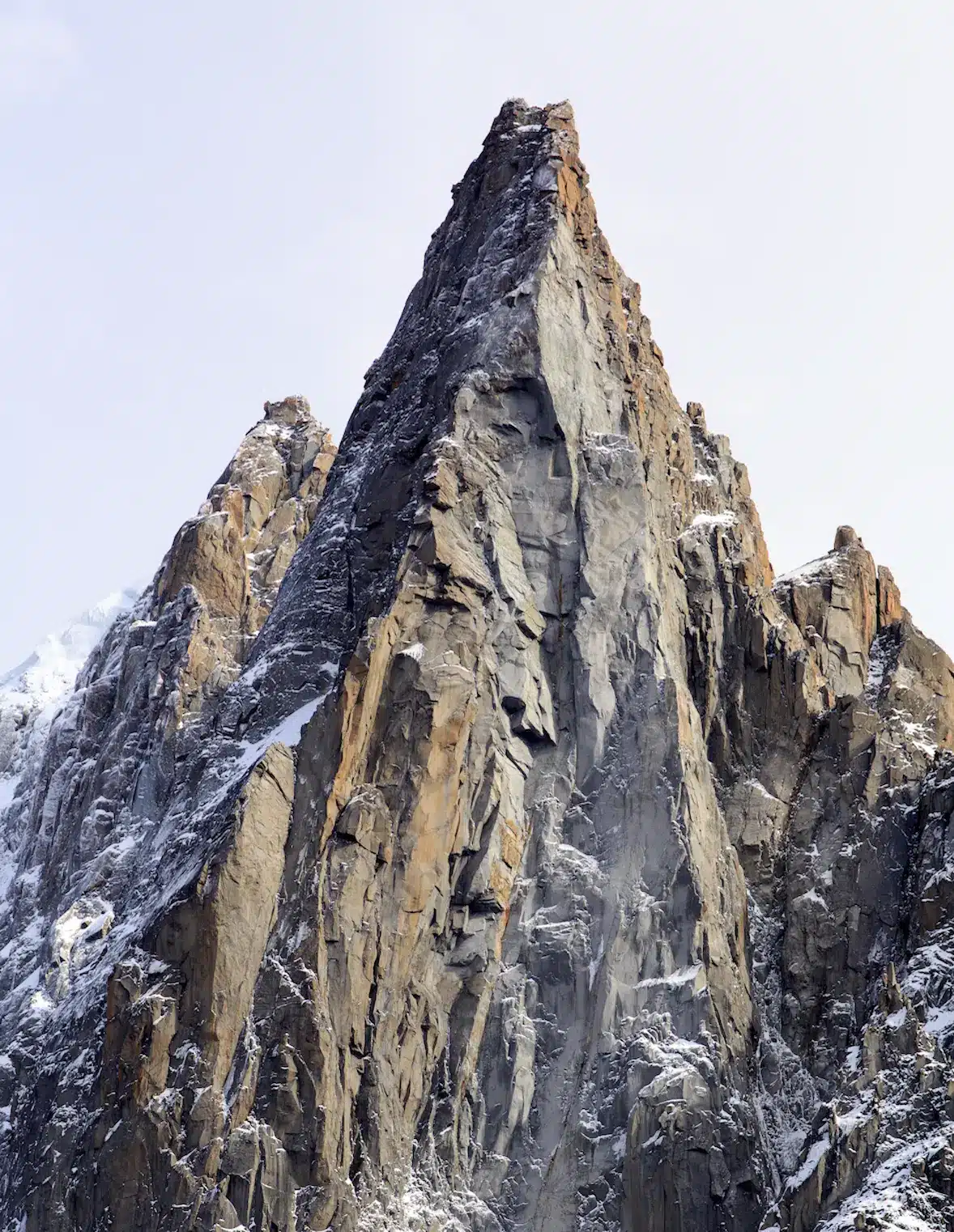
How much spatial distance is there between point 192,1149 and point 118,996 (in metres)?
8.57

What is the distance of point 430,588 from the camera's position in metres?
116

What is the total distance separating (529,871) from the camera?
373 ft

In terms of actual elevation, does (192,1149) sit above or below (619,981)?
below

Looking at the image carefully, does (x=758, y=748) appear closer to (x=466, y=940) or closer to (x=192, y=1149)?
(x=466, y=940)

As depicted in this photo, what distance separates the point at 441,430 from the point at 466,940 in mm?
26182

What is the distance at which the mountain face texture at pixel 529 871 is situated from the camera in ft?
343

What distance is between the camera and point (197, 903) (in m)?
108

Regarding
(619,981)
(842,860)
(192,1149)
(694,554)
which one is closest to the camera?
(192,1149)

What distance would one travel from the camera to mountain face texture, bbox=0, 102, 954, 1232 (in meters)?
104

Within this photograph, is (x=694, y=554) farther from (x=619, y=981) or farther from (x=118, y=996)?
(x=118, y=996)

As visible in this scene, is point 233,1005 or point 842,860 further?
point 842,860

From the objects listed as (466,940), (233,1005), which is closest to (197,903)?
(233,1005)

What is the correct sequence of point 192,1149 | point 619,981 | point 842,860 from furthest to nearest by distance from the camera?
point 842,860 → point 619,981 → point 192,1149

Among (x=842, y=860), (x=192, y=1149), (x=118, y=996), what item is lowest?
(x=192, y=1149)
